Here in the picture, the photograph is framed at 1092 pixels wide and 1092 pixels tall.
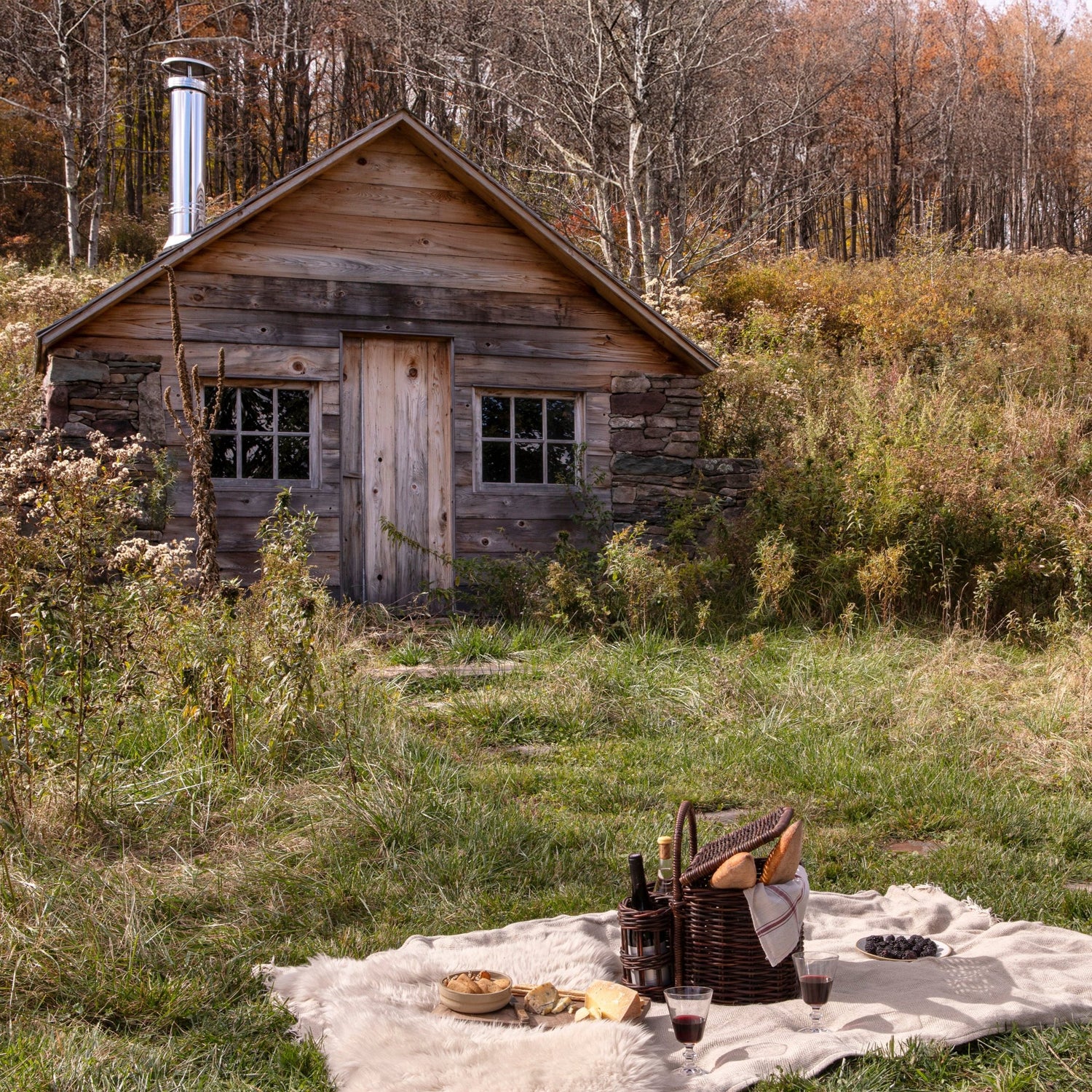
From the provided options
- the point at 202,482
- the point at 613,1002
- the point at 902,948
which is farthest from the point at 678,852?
the point at 202,482

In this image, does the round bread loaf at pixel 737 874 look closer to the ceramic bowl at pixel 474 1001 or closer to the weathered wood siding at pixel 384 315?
the ceramic bowl at pixel 474 1001

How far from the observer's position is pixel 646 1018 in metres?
3.14

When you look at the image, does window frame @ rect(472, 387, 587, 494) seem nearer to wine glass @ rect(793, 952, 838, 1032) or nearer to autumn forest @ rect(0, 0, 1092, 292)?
autumn forest @ rect(0, 0, 1092, 292)

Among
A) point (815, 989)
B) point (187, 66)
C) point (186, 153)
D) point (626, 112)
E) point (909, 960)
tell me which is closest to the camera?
point (815, 989)

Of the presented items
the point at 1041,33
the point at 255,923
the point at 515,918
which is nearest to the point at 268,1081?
the point at 255,923

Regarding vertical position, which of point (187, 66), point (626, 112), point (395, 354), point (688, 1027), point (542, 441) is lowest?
point (688, 1027)

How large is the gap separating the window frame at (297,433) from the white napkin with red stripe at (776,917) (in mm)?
7287

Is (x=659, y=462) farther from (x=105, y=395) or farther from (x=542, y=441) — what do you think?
(x=105, y=395)

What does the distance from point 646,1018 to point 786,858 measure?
2.03 ft

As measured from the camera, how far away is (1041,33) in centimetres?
2602

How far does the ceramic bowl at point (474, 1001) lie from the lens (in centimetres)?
312

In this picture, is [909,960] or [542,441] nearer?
[909,960]

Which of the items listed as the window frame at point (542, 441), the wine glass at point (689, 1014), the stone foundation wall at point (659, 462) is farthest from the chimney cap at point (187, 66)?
the wine glass at point (689, 1014)

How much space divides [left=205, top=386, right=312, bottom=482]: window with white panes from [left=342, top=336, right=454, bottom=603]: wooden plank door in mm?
395
